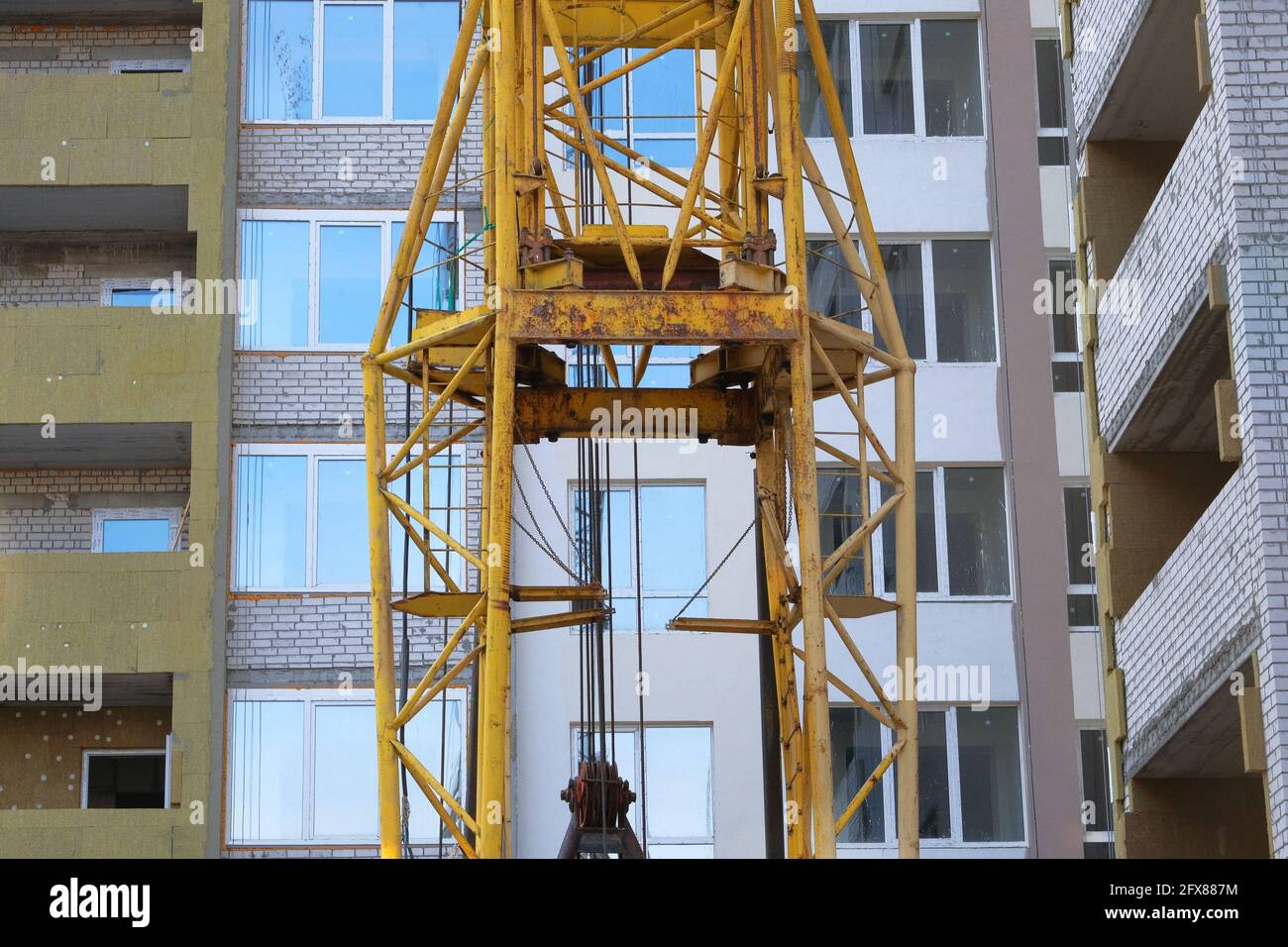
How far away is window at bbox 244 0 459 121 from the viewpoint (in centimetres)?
2728

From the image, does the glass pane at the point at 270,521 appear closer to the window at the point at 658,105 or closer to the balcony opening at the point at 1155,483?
the window at the point at 658,105

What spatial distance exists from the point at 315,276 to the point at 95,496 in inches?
152

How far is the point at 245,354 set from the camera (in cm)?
2633

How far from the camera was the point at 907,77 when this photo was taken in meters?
29.0

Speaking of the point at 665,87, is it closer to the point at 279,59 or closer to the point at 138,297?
the point at 279,59

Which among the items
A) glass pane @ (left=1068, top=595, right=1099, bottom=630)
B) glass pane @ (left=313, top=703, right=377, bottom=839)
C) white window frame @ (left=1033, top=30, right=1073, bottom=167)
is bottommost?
glass pane @ (left=313, top=703, right=377, bottom=839)

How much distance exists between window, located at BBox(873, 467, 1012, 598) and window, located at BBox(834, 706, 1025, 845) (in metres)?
1.67

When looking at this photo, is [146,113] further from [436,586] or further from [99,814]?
[99,814]

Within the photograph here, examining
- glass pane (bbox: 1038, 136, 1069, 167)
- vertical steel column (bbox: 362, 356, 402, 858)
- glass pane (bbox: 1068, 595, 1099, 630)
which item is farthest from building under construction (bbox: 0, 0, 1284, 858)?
vertical steel column (bbox: 362, 356, 402, 858)

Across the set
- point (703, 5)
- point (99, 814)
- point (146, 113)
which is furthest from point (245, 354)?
point (703, 5)

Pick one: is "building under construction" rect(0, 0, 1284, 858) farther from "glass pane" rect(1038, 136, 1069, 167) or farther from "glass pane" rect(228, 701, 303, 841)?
"glass pane" rect(1038, 136, 1069, 167)

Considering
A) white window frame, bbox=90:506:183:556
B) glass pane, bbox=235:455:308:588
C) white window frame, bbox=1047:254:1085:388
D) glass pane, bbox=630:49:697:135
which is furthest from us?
glass pane, bbox=630:49:697:135

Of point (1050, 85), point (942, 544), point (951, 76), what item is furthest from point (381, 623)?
point (1050, 85)
